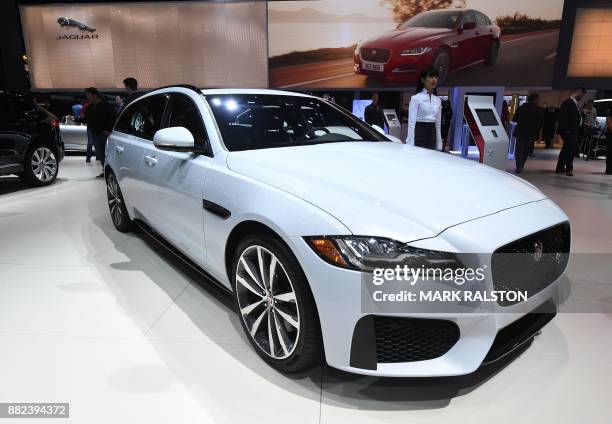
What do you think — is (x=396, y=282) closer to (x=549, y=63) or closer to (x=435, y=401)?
Result: (x=435, y=401)

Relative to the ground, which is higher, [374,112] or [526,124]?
[374,112]

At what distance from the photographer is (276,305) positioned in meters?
1.81

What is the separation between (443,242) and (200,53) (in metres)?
11.0

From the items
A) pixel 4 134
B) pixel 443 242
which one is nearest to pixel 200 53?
pixel 4 134

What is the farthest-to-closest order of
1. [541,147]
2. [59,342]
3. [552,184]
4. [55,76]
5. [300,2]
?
[541,147] < [55,76] < [300,2] < [552,184] < [59,342]

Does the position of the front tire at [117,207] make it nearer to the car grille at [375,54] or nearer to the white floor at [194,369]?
the white floor at [194,369]

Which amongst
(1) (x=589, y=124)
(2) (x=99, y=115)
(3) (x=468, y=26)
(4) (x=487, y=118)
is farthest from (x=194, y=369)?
(1) (x=589, y=124)

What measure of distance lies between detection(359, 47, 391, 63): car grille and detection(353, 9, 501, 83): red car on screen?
2 cm

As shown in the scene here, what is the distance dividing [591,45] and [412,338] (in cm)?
1204

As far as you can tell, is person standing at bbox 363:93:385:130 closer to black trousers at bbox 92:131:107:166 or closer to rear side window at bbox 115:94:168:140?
black trousers at bbox 92:131:107:166

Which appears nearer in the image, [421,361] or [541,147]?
[421,361]

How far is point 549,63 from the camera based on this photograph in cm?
1035

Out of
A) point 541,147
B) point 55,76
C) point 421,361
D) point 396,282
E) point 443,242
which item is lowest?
point 541,147

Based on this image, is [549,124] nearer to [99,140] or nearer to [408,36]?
[408,36]
